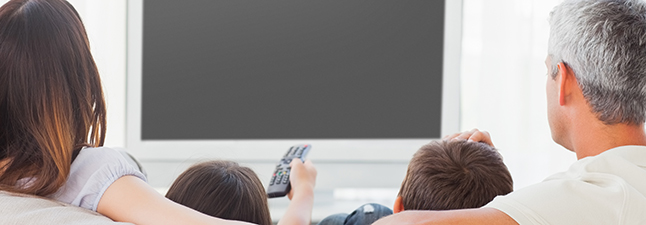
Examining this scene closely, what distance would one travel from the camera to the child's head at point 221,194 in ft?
2.90

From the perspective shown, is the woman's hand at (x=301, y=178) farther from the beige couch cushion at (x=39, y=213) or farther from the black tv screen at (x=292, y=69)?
the black tv screen at (x=292, y=69)

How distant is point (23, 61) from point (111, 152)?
16 cm

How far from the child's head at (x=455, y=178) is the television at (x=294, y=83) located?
1.08 m

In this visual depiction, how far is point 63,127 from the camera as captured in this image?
72cm

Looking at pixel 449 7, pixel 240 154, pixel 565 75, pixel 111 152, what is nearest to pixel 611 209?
pixel 565 75

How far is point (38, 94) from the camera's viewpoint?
71 cm

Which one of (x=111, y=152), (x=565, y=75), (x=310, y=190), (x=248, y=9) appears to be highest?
(x=248, y=9)

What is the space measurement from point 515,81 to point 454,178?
123 cm

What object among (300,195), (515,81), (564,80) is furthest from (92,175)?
(515,81)

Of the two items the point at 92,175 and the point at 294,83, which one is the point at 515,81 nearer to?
the point at 294,83

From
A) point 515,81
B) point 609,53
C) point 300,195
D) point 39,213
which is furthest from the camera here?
point 515,81

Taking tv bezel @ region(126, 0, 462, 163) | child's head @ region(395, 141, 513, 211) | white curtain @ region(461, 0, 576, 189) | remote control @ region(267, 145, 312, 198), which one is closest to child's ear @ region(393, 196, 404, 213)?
child's head @ region(395, 141, 513, 211)

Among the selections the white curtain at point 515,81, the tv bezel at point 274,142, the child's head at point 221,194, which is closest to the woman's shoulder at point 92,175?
the child's head at point 221,194

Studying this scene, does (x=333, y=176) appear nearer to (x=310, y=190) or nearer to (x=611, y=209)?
(x=310, y=190)
